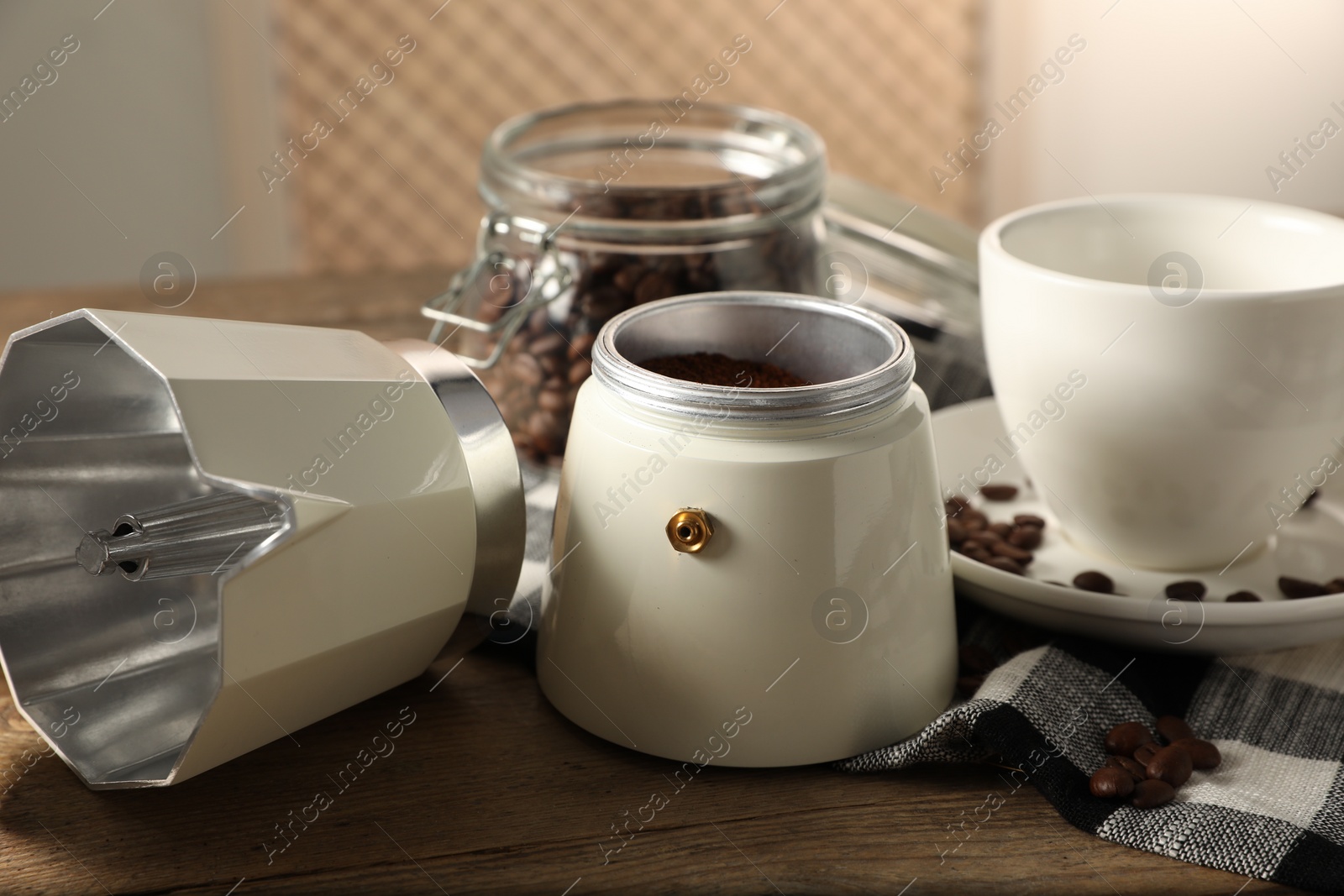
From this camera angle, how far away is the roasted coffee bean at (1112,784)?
1.20ft

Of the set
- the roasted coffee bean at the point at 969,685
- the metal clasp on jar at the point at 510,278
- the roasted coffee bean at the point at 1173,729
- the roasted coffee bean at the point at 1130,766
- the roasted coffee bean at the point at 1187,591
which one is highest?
the metal clasp on jar at the point at 510,278

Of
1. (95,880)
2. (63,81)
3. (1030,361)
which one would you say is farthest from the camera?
(63,81)

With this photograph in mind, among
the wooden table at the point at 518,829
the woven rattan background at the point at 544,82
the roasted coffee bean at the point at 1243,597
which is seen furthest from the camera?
the woven rattan background at the point at 544,82

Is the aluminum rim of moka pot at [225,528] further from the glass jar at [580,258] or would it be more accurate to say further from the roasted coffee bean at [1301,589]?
the roasted coffee bean at [1301,589]

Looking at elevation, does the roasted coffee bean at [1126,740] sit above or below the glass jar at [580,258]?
below

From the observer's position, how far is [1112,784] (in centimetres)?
37

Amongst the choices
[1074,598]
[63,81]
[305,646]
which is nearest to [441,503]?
[305,646]

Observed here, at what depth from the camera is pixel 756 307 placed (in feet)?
1.43

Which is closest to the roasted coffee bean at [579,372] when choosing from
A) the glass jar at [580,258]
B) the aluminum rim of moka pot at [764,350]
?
the glass jar at [580,258]

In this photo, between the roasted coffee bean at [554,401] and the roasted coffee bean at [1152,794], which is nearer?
the roasted coffee bean at [1152,794]

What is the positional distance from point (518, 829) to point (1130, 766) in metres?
0.19

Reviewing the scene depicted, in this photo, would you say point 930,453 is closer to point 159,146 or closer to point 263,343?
point 263,343

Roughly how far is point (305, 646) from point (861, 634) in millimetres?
167

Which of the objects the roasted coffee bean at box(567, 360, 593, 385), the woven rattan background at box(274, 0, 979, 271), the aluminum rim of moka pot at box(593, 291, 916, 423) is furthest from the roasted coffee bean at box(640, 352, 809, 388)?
the woven rattan background at box(274, 0, 979, 271)
